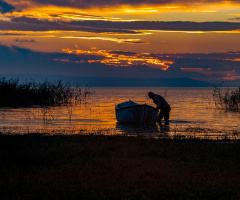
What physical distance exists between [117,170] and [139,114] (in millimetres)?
17101

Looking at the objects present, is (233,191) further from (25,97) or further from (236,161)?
(25,97)

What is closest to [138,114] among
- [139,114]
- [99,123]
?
[139,114]

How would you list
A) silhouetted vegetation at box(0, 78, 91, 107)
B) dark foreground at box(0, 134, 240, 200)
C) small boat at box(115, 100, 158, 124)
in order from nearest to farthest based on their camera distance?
dark foreground at box(0, 134, 240, 200)
small boat at box(115, 100, 158, 124)
silhouetted vegetation at box(0, 78, 91, 107)

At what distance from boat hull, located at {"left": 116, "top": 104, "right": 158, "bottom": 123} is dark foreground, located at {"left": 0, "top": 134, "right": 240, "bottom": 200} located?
40.5ft

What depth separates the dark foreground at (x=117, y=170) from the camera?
7.67 metres

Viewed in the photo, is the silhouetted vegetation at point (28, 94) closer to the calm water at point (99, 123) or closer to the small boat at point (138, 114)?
the calm water at point (99, 123)

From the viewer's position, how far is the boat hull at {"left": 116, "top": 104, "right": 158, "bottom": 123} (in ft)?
86.9

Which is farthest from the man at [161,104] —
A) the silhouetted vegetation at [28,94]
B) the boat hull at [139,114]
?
the silhouetted vegetation at [28,94]

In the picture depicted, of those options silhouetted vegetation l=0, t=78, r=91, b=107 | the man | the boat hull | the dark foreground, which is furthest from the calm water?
the dark foreground

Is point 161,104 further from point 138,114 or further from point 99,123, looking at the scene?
point 99,123

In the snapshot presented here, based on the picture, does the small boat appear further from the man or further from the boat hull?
the man

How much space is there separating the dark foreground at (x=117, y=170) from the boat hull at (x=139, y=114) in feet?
40.5

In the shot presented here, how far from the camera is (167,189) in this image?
7.88 metres

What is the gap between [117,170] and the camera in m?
9.50
